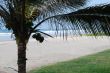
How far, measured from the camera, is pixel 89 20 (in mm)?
7047

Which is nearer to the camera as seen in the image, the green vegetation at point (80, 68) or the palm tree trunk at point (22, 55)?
the palm tree trunk at point (22, 55)

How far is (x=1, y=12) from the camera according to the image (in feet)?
25.5

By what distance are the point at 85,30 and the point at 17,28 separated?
146 centimetres

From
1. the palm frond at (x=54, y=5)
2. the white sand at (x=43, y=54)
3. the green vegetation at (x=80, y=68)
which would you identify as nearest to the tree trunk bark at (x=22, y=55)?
the palm frond at (x=54, y=5)

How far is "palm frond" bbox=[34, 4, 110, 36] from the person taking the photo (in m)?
6.93

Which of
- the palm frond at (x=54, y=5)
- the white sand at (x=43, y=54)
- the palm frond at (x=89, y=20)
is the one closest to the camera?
the palm frond at (x=89, y=20)

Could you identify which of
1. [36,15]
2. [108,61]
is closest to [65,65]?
[108,61]

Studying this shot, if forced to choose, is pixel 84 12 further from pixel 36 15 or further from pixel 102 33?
pixel 36 15

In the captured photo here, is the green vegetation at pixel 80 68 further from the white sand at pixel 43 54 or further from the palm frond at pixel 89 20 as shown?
the palm frond at pixel 89 20

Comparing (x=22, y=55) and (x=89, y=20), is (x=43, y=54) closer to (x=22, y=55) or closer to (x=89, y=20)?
(x=22, y=55)

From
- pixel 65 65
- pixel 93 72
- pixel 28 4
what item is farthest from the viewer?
Result: pixel 65 65

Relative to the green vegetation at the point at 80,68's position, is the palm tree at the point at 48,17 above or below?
above

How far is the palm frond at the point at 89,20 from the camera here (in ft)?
22.7

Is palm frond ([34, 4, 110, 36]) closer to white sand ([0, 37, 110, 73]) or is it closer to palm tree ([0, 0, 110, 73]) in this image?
palm tree ([0, 0, 110, 73])
